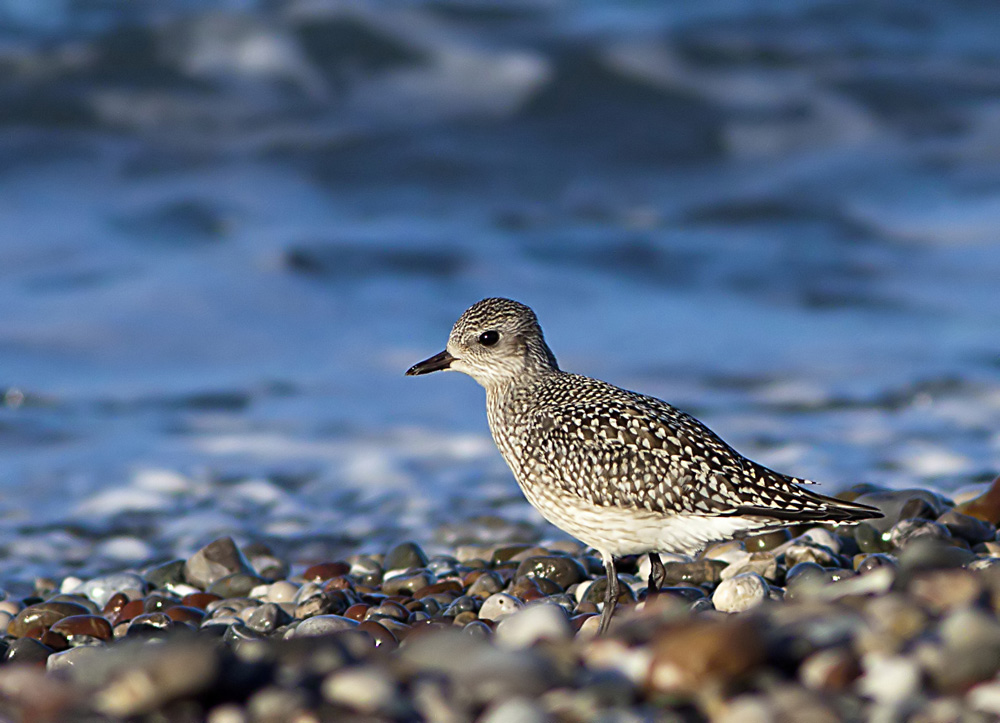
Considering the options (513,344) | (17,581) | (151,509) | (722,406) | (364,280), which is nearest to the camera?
(513,344)

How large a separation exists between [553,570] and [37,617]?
81.5 inches

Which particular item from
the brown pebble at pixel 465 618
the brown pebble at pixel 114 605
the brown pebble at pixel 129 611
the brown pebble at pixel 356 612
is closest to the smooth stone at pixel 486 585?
the brown pebble at pixel 465 618

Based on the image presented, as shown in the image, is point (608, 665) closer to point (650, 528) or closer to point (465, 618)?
point (650, 528)

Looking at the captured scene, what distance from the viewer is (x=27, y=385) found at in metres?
9.30

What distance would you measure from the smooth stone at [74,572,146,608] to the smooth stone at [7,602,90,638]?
488 mm

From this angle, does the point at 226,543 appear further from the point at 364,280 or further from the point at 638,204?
→ the point at 638,204

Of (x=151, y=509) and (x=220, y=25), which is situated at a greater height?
(x=220, y=25)

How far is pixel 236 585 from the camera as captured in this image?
5141 millimetres

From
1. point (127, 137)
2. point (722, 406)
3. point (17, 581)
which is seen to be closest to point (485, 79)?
point (127, 137)

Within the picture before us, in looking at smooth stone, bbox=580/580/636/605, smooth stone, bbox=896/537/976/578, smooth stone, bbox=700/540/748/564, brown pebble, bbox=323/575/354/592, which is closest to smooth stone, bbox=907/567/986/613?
smooth stone, bbox=896/537/976/578

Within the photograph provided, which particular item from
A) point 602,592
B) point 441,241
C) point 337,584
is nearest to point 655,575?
point 602,592

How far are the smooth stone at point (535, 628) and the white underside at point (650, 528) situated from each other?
730mm

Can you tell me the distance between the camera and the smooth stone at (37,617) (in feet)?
15.3

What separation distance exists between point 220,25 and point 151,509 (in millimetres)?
11289
